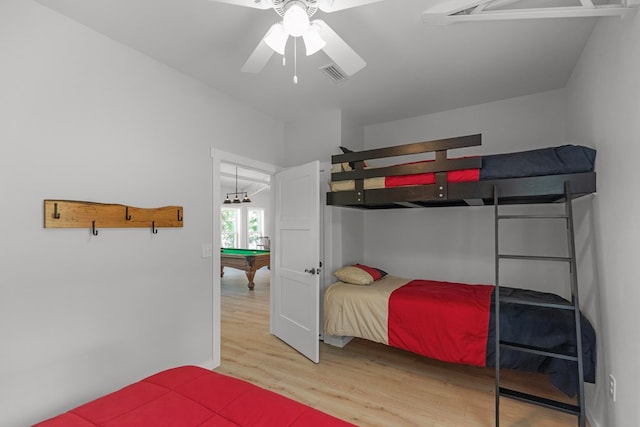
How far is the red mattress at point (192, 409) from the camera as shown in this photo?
1.18 m

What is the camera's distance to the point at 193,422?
1175mm

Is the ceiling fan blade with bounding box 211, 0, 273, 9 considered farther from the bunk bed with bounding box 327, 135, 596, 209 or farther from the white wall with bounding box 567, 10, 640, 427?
the white wall with bounding box 567, 10, 640, 427

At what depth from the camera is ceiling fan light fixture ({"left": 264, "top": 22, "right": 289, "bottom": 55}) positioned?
1581 mm

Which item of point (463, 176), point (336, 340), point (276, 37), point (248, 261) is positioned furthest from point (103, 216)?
point (248, 261)

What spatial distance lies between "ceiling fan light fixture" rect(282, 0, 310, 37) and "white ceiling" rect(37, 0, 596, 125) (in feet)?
1.73

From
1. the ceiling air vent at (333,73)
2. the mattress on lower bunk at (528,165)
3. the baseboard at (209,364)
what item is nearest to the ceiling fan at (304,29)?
the ceiling air vent at (333,73)

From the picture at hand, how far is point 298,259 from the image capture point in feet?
11.0

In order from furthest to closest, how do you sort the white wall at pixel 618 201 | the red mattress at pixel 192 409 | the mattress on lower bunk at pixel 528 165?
1. the mattress on lower bunk at pixel 528 165
2. the white wall at pixel 618 201
3. the red mattress at pixel 192 409

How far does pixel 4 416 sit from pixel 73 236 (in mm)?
1023

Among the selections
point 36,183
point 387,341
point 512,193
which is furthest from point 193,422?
point 512,193

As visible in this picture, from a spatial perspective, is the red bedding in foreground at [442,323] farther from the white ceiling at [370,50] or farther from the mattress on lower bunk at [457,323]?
the white ceiling at [370,50]

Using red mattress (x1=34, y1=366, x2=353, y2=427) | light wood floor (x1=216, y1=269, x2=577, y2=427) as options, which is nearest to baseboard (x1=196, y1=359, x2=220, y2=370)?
light wood floor (x1=216, y1=269, x2=577, y2=427)

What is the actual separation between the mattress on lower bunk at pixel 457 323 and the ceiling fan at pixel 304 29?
2060 millimetres

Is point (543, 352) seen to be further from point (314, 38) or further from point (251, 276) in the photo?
point (251, 276)
